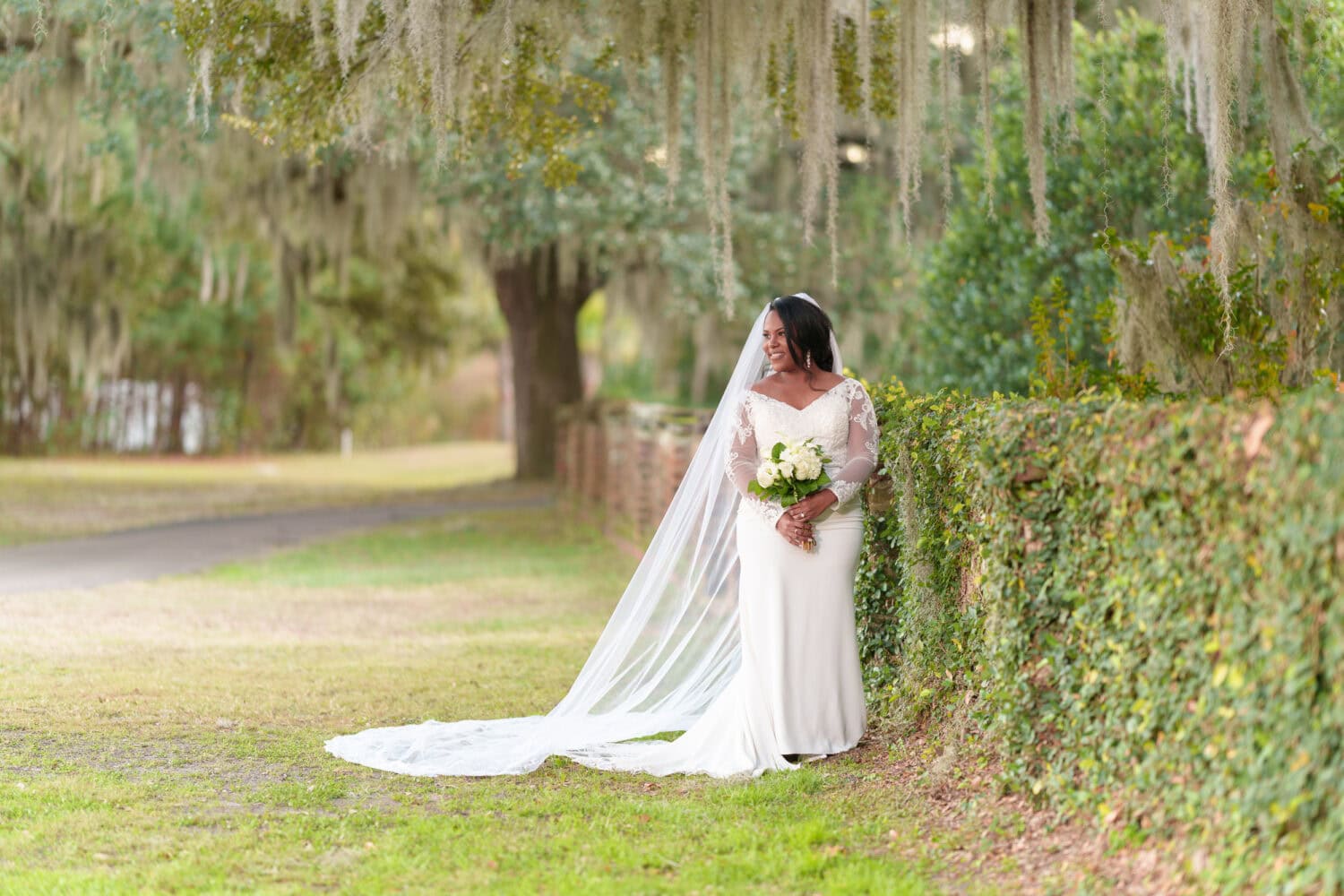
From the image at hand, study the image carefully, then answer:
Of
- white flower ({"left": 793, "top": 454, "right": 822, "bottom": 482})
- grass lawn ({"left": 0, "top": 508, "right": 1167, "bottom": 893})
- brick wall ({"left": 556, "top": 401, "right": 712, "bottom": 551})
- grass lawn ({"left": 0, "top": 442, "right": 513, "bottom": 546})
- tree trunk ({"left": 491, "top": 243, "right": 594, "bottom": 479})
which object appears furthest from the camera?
tree trunk ({"left": 491, "top": 243, "right": 594, "bottom": 479})

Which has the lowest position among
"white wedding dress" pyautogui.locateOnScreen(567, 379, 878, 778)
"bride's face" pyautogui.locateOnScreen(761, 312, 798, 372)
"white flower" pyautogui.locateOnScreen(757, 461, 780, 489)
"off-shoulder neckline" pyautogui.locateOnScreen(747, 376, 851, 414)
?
A: "white wedding dress" pyautogui.locateOnScreen(567, 379, 878, 778)

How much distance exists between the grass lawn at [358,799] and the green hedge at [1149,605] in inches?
13.8

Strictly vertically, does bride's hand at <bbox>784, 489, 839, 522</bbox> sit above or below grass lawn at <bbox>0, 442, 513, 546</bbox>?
above

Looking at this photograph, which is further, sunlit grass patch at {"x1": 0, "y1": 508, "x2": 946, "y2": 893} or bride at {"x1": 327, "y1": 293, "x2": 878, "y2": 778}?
bride at {"x1": 327, "y1": 293, "x2": 878, "y2": 778}

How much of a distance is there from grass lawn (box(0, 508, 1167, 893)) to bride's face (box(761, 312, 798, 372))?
4.87 feet

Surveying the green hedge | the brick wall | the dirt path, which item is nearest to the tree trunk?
the dirt path

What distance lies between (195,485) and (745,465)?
1994cm

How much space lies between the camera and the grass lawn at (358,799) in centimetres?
412

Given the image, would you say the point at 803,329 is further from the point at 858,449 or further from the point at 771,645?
the point at 771,645

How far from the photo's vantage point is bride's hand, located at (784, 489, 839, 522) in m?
5.47

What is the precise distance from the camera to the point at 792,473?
5449 millimetres

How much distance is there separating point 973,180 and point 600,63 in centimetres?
417

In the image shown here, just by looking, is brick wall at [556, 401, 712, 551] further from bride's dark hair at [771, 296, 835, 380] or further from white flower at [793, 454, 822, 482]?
white flower at [793, 454, 822, 482]

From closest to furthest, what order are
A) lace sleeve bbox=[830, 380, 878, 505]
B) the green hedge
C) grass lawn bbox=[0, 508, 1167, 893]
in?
1. the green hedge
2. grass lawn bbox=[0, 508, 1167, 893]
3. lace sleeve bbox=[830, 380, 878, 505]
